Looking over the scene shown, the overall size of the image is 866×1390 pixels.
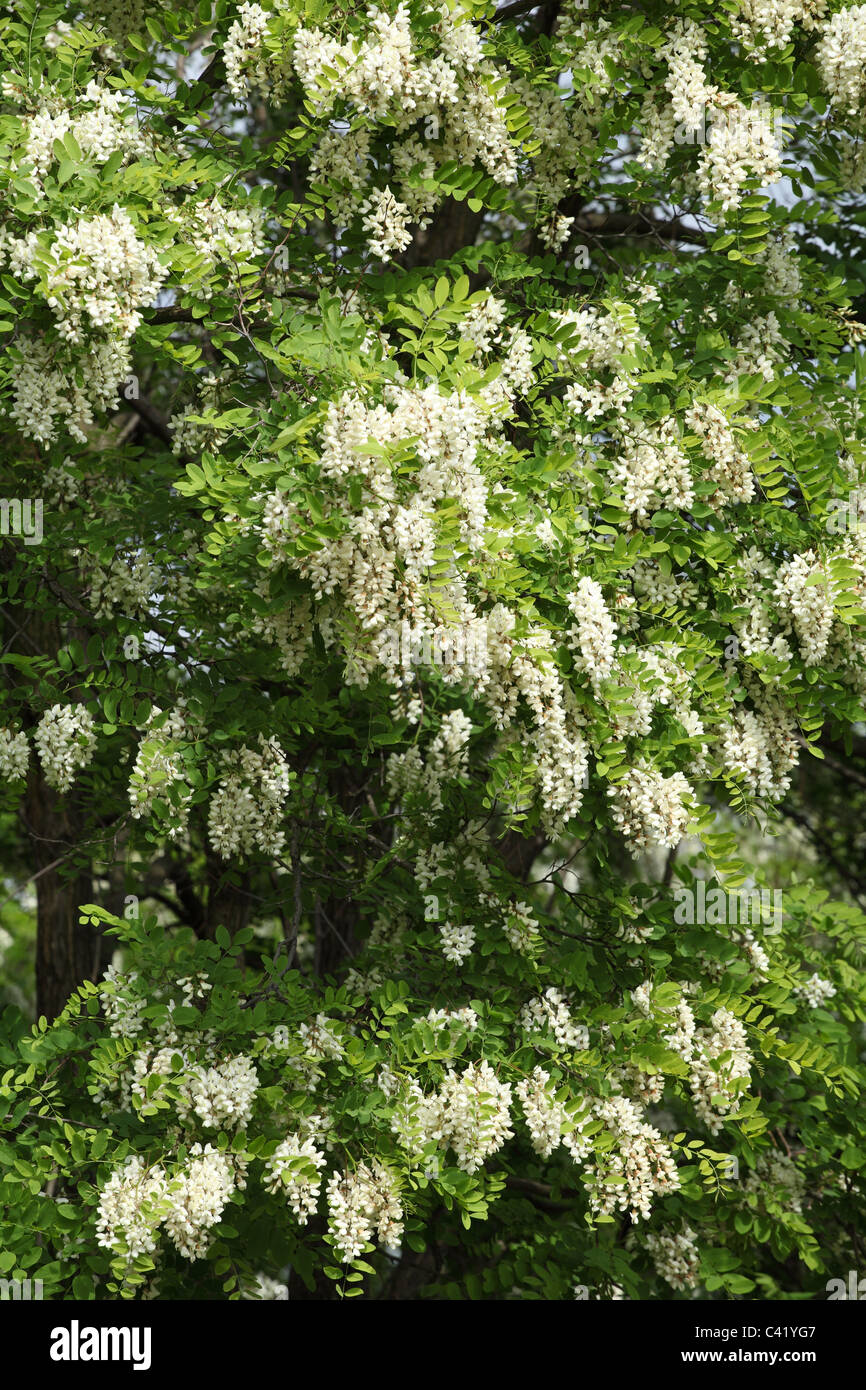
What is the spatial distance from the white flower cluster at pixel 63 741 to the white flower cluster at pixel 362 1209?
5.19ft

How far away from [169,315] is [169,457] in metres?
0.75

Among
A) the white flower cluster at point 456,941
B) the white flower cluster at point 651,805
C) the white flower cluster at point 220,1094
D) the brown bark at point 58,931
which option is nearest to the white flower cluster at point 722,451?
the white flower cluster at point 651,805

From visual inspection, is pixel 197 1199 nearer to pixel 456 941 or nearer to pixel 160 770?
pixel 456 941

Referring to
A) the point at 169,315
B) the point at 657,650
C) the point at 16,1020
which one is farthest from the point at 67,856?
the point at 657,650

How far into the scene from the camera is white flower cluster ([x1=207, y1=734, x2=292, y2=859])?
14.1 feet

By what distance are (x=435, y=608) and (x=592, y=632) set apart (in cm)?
57

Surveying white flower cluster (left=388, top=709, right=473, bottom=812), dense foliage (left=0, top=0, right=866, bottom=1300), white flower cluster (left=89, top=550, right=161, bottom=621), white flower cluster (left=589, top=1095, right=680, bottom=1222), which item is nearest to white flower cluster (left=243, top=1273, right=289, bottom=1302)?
dense foliage (left=0, top=0, right=866, bottom=1300)

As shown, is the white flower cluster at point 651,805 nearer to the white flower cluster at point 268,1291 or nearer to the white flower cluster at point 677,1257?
the white flower cluster at point 677,1257

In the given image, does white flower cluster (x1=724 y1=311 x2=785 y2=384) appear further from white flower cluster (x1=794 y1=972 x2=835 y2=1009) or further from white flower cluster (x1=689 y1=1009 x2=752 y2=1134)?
white flower cluster (x1=794 y1=972 x2=835 y2=1009)

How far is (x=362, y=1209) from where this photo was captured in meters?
3.87

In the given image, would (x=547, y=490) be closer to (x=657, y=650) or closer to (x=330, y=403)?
(x=657, y=650)

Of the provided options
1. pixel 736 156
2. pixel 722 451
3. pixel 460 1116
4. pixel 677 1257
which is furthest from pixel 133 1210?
pixel 736 156

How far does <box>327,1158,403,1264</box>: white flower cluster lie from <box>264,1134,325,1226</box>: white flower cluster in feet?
0.19

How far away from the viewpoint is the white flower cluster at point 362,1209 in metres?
3.83
